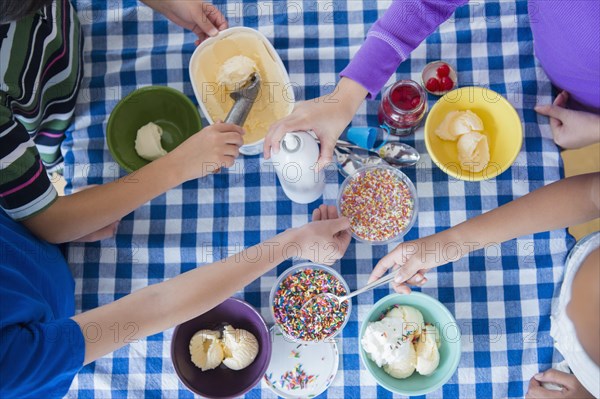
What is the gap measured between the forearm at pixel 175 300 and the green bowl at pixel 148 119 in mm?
287

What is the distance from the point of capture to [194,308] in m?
1.01

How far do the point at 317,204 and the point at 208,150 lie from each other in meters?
0.28

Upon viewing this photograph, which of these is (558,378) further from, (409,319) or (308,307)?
(308,307)

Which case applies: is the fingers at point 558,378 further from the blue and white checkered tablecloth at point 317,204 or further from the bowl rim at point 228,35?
the bowl rim at point 228,35

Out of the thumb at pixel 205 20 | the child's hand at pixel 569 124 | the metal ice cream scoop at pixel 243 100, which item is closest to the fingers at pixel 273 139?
the metal ice cream scoop at pixel 243 100

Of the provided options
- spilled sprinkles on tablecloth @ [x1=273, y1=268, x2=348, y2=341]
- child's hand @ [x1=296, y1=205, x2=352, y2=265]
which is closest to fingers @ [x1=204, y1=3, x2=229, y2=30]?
child's hand @ [x1=296, y1=205, x2=352, y2=265]

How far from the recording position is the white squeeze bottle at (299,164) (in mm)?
1003

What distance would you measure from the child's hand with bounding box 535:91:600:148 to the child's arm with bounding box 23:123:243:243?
0.71 m

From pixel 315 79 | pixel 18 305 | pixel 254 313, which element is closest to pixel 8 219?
pixel 18 305

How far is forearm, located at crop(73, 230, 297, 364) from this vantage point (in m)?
0.97

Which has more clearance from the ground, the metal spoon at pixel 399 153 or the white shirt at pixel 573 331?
the metal spoon at pixel 399 153

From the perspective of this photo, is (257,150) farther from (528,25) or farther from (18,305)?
(528,25)

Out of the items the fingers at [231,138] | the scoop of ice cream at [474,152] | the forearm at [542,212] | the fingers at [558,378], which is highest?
the fingers at [231,138]

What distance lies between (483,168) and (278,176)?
46 cm
